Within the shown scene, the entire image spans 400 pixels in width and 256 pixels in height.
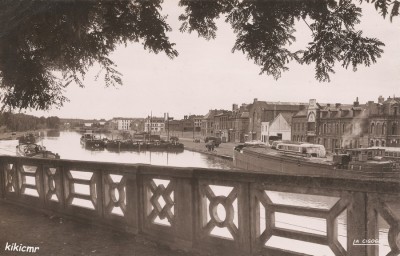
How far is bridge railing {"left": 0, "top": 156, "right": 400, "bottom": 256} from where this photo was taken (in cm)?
374

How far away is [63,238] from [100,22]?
4137mm

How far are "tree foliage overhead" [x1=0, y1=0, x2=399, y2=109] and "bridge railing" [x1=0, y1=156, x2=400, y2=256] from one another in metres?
2.03

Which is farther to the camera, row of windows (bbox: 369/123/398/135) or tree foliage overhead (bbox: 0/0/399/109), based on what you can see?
row of windows (bbox: 369/123/398/135)

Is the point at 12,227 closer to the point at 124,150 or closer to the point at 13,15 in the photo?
the point at 13,15

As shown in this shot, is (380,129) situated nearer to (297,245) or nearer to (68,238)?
(297,245)

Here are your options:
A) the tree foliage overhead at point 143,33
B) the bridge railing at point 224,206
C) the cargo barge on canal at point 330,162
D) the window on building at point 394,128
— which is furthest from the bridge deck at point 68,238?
the window on building at point 394,128

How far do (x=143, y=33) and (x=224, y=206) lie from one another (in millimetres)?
3564

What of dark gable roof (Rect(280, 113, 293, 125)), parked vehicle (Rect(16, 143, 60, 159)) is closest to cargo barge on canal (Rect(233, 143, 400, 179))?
parked vehicle (Rect(16, 143, 60, 159))

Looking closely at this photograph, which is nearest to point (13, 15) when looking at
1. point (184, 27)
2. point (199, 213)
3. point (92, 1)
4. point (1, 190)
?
point (92, 1)

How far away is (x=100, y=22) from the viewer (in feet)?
23.9

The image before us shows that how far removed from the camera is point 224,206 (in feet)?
15.6

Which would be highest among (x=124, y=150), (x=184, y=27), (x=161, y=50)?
(x=184, y=27)

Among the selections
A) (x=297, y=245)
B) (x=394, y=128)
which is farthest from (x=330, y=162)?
(x=297, y=245)

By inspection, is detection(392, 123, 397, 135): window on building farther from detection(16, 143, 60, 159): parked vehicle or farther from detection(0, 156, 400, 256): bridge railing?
detection(0, 156, 400, 256): bridge railing
